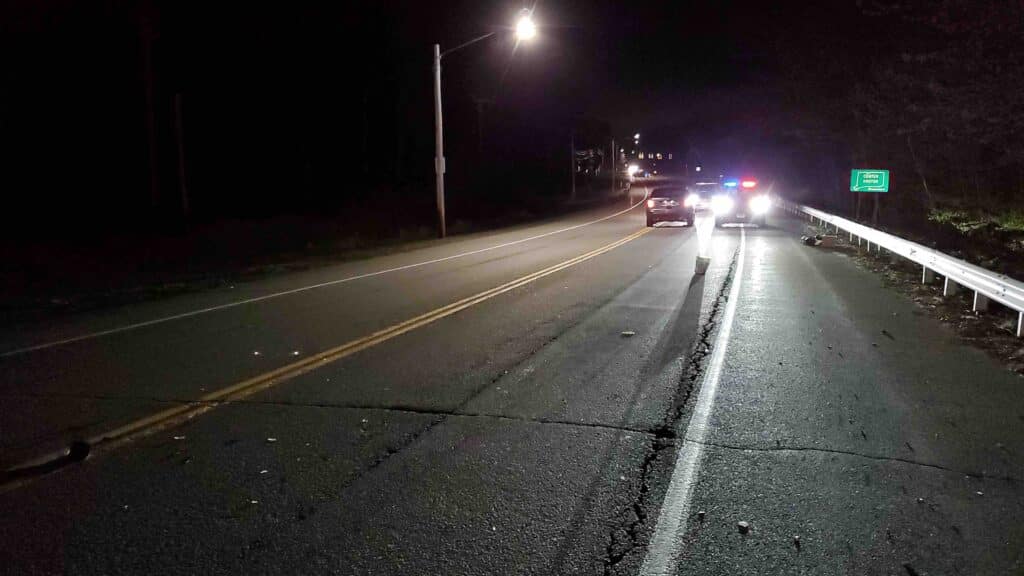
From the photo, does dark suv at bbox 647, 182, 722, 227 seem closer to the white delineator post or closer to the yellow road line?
the white delineator post

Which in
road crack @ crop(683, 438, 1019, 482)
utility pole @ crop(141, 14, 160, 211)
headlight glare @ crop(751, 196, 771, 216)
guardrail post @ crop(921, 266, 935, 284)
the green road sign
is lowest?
guardrail post @ crop(921, 266, 935, 284)

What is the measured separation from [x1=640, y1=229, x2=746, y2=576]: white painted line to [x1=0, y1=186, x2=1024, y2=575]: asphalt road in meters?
0.02

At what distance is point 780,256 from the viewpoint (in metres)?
21.2

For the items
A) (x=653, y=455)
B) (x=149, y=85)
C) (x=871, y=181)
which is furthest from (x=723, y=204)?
(x=653, y=455)

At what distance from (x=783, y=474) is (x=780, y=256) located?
662 inches

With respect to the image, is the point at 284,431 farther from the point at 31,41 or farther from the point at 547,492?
the point at 31,41

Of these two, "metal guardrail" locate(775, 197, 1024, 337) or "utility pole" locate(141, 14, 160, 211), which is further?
"utility pole" locate(141, 14, 160, 211)

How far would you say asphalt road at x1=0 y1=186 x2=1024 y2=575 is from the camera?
4.28m

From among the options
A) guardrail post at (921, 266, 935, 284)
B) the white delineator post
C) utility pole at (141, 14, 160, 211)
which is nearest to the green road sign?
the white delineator post

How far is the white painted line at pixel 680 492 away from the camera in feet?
13.6

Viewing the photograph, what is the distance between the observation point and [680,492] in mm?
5012

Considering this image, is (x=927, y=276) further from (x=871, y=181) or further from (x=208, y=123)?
(x=208, y=123)

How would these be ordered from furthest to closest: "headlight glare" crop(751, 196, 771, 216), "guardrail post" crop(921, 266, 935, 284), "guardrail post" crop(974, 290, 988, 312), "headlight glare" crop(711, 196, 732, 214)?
1. "headlight glare" crop(751, 196, 771, 216)
2. "headlight glare" crop(711, 196, 732, 214)
3. "guardrail post" crop(921, 266, 935, 284)
4. "guardrail post" crop(974, 290, 988, 312)

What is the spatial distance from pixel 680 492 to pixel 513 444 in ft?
4.43
